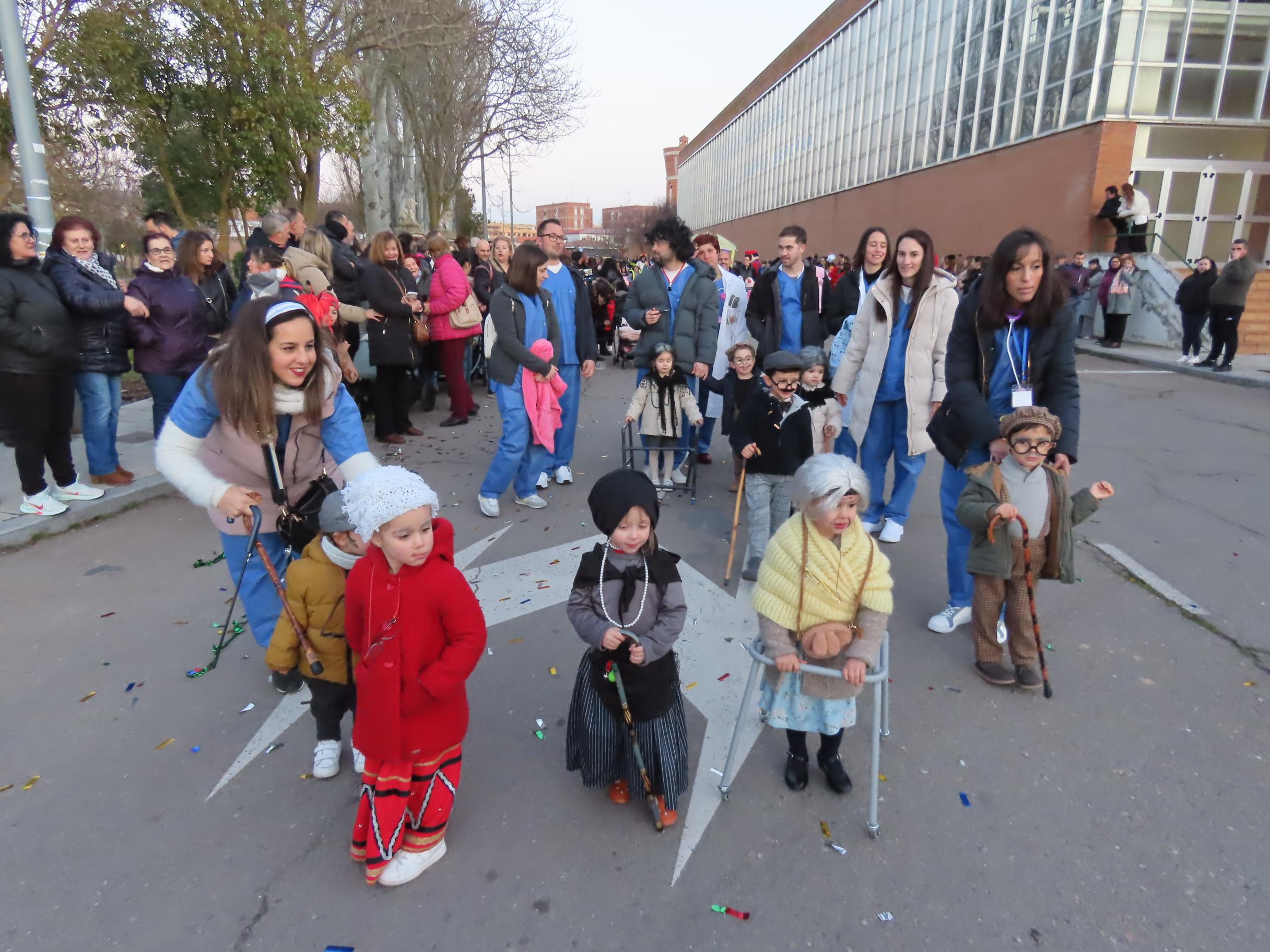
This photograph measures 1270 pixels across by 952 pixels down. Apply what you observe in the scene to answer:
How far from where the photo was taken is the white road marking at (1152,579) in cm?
431

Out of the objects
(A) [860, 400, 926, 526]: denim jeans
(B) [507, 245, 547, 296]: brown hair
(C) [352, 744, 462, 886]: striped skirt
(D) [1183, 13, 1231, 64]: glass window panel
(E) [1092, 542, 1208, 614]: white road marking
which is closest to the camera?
(C) [352, 744, 462, 886]: striped skirt

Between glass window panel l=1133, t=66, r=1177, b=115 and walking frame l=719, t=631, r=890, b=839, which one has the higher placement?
glass window panel l=1133, t=66, r=1177, b=115

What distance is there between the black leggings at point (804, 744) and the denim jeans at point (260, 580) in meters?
2.11

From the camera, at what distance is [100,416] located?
5828 millimetres

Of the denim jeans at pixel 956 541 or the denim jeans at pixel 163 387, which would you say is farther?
the denim jeans at pixel 163 387

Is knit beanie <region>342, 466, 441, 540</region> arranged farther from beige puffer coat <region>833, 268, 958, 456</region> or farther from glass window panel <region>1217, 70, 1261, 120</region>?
glass window panel <region>1217, 70, 1261, 120</region>

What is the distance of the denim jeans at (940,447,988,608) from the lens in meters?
3.95

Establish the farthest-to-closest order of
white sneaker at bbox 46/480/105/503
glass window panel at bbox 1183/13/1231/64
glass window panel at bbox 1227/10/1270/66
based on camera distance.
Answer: glass window panel at bbox 1227/10/1270/66, glass window panel at bbox 1183/13/1231/64, white sneaker at bbox 46/480/105/503

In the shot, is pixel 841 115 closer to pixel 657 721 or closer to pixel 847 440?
pixel 847 440

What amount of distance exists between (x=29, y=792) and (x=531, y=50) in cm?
2558

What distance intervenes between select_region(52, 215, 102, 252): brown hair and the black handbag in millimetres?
3960

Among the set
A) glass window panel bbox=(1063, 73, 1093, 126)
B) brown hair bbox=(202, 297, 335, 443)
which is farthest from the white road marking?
glass window panel bbox=(1063, 73, 1093, 126)

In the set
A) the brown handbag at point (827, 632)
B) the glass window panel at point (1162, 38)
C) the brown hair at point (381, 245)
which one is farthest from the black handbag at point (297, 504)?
the glass window panel at point (1162, 38)

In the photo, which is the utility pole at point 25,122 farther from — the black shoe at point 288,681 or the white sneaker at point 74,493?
the black shoe at point 288,681
